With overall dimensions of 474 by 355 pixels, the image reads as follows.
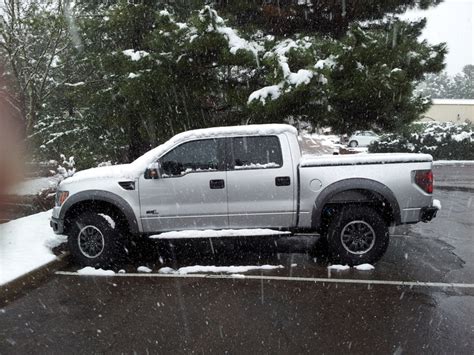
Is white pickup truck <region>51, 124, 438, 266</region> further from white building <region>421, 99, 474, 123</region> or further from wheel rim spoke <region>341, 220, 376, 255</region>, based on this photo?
white building <region>421, 99, 474, 123</region>

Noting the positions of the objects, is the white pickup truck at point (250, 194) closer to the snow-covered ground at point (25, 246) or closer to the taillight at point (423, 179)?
the taillight at point (423, 179)

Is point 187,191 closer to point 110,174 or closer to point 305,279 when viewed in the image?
point 110,174

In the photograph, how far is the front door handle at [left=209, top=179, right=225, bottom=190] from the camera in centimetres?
593

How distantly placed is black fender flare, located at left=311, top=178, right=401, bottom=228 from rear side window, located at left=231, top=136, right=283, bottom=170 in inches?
27.9

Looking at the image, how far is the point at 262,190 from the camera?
233 inches

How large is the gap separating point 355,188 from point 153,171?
267 centimetres

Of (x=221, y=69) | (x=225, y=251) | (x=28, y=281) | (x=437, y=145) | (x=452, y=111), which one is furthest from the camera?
(x=452, y=111)

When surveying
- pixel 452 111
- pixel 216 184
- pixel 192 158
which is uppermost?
pixel 452 111

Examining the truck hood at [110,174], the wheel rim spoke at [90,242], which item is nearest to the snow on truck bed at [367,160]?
the truck hood at [110,174]

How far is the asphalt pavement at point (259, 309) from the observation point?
12.6ft

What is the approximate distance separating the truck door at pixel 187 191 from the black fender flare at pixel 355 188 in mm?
1253

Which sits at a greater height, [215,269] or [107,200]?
[107,200]

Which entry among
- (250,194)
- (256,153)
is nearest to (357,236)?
(250,194)

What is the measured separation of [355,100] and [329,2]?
11.3 feet
